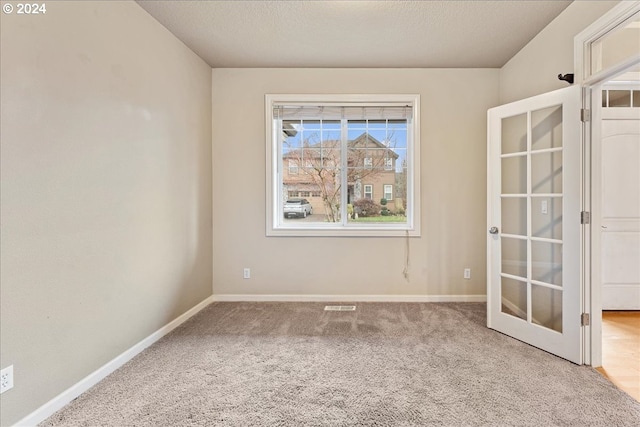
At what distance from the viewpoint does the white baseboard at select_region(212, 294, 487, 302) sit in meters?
3.75

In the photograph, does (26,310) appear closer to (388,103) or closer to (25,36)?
(25,36)

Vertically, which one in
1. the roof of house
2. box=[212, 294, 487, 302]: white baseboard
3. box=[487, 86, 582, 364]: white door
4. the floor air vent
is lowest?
the floor air vent

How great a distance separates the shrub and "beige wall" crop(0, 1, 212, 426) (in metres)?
2.03

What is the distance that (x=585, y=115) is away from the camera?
2273mm

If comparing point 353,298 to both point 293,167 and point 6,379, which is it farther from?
point 6,379

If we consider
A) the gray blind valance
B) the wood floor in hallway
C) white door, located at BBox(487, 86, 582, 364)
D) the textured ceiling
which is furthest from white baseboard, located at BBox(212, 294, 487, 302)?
the textured ceiling

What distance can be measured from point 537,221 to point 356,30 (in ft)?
7.63

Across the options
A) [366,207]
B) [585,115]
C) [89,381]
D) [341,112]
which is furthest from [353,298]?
[585,115]

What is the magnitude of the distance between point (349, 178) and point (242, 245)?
1.57 m

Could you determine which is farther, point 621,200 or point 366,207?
point 366,207

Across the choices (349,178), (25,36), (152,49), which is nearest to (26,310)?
(25,36)

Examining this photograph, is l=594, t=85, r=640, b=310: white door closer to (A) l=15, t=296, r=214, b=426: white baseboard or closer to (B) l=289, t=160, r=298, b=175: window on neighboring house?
(B) l=289, t=160, r=298, b=175: window on neighboring house

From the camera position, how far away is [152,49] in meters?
2.67

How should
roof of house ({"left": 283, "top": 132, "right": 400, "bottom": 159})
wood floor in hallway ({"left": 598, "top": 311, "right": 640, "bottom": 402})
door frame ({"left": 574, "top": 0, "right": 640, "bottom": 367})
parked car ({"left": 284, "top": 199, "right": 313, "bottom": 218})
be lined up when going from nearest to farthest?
1. wood floor in hallway ({"left": 598, "top": 311, "right": 640, "bottom": 402})
2. door frame ({"left": 574, "top": 0, "right": 640, "bottom": 367})
3. roof of house ({"left": 283, "top": 132, "right": 400, "bottom": 159})
4. parked car ({"left": 284, "top": 199, "right": 313, "bottom": 218})
